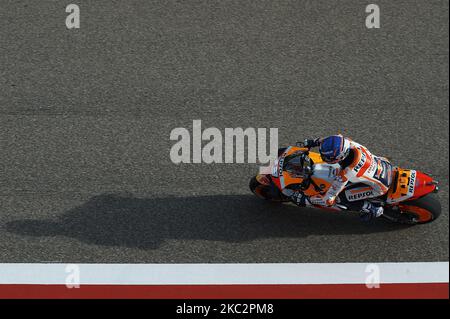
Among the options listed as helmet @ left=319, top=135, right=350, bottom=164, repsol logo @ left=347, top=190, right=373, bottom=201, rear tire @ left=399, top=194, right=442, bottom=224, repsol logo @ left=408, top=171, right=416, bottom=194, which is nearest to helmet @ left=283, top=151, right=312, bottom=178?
helmet @ left=319, top=135, right=350, bottom=164

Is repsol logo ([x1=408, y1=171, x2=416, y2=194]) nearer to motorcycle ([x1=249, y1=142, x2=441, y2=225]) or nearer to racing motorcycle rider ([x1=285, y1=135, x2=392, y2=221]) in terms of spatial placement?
motorcycle ([x1=249, y1=142, x2=441, y2=225])

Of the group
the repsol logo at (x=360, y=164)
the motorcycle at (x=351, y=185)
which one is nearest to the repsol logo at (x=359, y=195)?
the motorcycle at (x=351, y=185)

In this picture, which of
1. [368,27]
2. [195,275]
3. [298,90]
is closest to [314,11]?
[368,27]

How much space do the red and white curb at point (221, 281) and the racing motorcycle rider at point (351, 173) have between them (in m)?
1.07

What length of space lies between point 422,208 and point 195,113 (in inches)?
143

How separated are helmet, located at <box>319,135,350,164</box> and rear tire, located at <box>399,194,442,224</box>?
1.33 meters

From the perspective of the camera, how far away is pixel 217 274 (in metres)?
8.04

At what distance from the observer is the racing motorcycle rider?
6992 mm

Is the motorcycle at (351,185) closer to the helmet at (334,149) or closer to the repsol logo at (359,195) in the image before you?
the repsol logo at (359,195)

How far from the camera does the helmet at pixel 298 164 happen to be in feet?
24.0

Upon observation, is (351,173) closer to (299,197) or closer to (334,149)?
(334,149)

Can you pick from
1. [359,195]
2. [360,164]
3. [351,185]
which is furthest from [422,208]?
[360,164]

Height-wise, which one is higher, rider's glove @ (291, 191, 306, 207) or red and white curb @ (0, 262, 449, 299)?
rider's glove @ (291, 191, 306, 207)

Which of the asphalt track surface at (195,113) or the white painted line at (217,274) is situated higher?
the asphalt track surface at (195,113)
